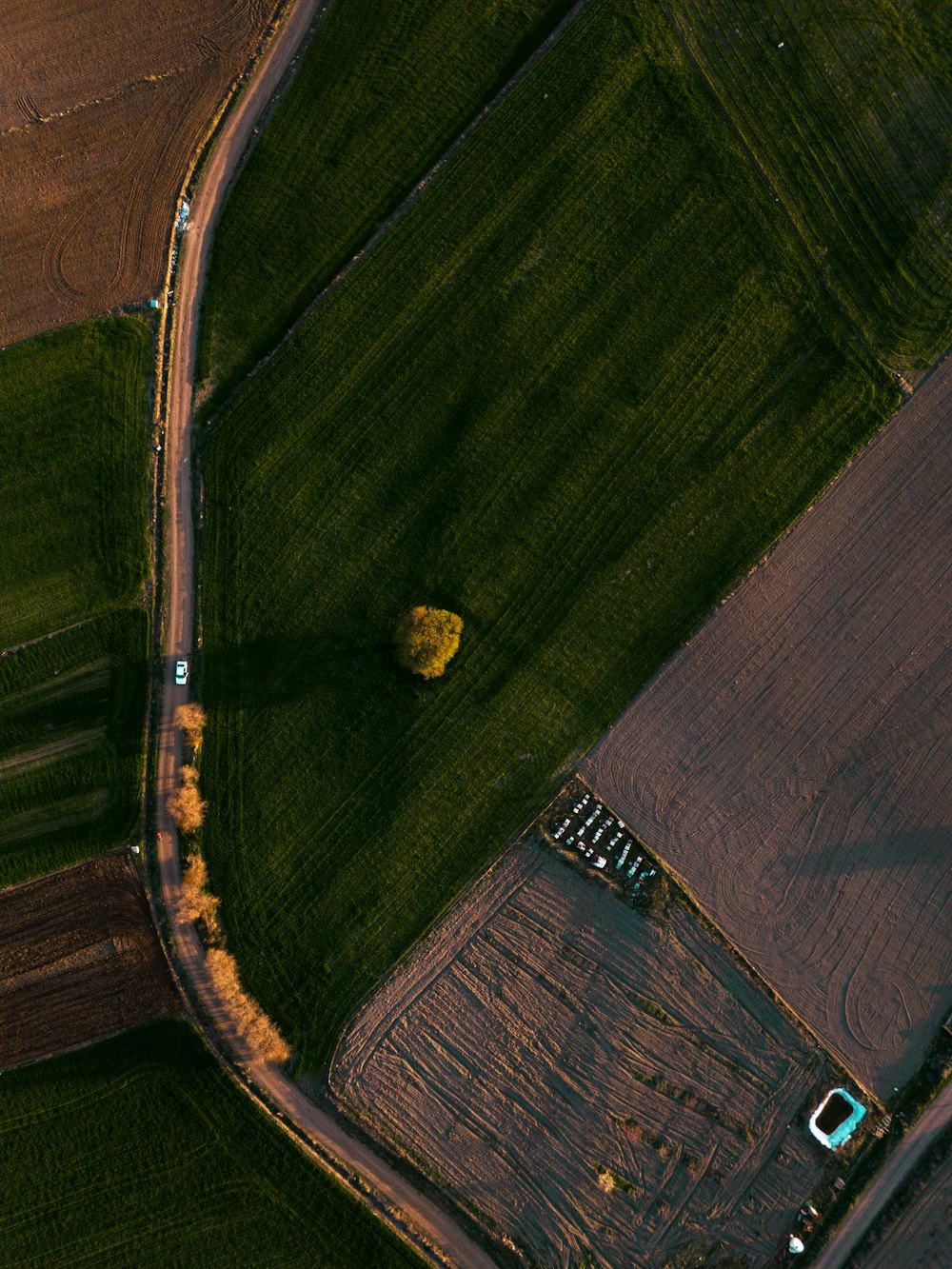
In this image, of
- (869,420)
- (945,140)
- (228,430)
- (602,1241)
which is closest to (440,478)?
(228,430)

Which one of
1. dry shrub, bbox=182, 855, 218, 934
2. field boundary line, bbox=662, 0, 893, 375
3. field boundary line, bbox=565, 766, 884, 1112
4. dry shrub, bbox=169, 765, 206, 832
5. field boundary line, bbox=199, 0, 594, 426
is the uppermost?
field boundary line, bbox=662, 0, 893, 375

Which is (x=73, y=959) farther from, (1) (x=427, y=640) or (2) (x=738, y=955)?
(2) (x=738, y=955)

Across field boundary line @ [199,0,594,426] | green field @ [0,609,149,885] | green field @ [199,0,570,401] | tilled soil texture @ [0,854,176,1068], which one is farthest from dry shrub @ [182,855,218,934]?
green field @ [199,0,570,401]

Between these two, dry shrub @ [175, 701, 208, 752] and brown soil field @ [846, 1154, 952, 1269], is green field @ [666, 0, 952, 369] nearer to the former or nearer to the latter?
dry shrub @ [175, 701, 208, 752]

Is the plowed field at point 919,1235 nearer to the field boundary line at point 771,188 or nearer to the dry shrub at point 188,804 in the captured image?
the dry shrub at point 188,804

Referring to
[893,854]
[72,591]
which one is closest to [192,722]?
[72,591]

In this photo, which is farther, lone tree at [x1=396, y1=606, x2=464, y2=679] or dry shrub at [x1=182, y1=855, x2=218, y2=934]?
dry shrub at [x1=182, y1=855, x2=218, y2=934]

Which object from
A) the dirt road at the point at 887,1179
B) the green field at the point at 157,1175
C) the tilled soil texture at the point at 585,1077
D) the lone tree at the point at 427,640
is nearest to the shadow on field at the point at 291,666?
the lone tree at the point at 427,640

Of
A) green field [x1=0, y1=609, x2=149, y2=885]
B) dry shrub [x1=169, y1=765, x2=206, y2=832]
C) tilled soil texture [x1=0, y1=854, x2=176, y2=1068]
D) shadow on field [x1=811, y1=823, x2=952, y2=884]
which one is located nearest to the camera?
shadow on field [x1=811, y1=823, x2=952, y2=884]
